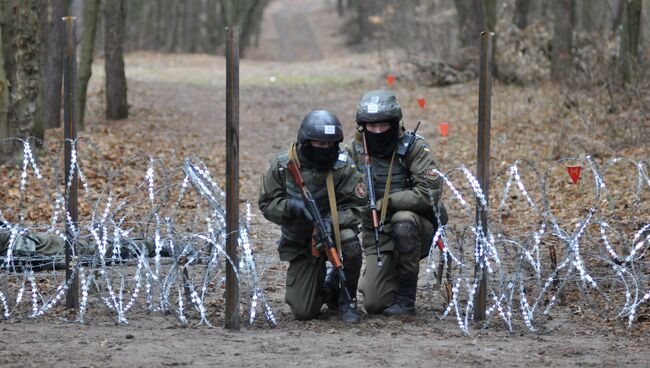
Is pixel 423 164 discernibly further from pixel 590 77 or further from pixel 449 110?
pixel 449 110

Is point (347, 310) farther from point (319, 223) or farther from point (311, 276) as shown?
point (319, 223)

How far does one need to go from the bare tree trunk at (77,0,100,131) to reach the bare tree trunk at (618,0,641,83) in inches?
360

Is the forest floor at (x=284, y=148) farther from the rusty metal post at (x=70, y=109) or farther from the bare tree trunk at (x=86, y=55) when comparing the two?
the rusty metal post at (x=70, y=109)

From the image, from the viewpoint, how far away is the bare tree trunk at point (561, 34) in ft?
74.4

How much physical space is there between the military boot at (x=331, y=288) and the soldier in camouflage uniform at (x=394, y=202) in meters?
0.20

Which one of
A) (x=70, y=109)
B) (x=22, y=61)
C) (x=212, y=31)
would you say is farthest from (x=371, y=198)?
(x=212, y=31)

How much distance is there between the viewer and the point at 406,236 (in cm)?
733

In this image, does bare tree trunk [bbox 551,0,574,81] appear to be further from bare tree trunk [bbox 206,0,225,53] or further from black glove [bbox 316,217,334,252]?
bare tree trunk [bbox 206,0,225,53]

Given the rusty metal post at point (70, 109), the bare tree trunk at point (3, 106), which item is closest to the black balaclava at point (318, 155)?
the rusty metal post at point (70, 109)

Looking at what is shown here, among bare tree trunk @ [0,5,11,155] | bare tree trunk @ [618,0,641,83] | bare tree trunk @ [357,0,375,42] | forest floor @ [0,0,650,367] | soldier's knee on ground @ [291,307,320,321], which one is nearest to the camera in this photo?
forest floor @ [0,0,650,367]

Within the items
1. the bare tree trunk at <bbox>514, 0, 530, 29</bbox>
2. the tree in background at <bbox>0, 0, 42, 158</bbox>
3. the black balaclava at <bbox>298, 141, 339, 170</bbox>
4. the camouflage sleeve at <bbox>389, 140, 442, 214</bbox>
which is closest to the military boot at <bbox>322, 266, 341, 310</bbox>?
the camouflage sleeve at <bbox>389, 140, 442, 214</bbox>

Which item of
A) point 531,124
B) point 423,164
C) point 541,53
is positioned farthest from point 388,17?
point 423,164

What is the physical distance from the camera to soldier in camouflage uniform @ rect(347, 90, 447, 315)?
7.39 m

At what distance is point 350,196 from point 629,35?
447 inches
